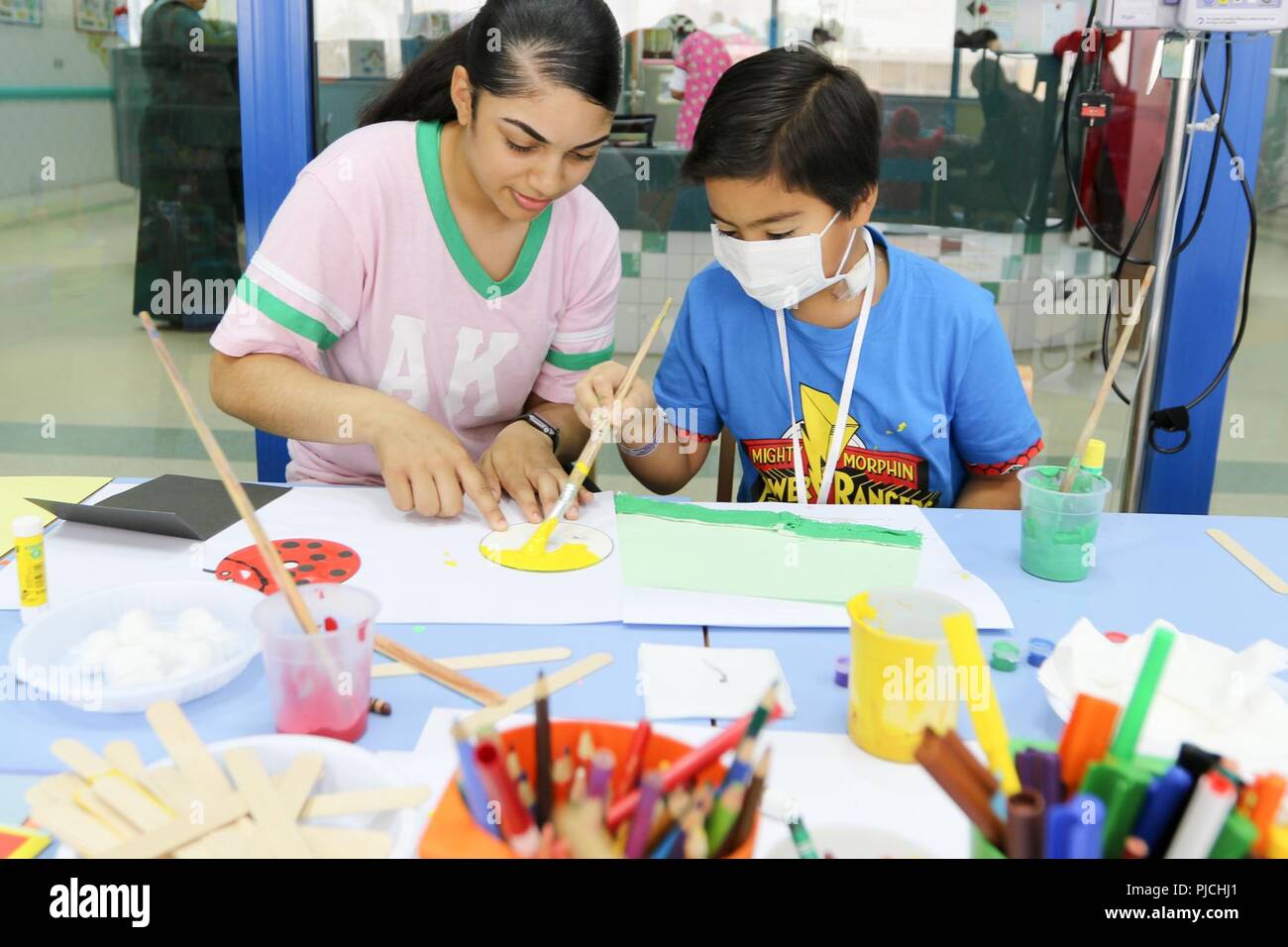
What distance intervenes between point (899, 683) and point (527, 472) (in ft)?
2.39

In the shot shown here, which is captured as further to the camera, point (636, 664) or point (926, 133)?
point (926, 133)

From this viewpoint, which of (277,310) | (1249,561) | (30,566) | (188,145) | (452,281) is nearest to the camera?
(30,566)

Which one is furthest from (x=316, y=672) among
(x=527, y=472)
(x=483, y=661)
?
(x=527, y=472)

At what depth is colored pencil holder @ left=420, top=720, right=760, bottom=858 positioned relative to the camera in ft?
2.02

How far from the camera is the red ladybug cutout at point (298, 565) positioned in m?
1.18

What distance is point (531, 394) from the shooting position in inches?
73.5

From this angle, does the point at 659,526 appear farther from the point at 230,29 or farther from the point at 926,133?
Result: the point at 926,133

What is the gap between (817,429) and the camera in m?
1.70

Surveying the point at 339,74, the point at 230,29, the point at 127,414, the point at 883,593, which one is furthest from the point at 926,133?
the point at 127,414

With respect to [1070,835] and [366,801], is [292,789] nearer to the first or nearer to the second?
[366,801]

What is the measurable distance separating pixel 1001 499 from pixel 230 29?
1.96 metres

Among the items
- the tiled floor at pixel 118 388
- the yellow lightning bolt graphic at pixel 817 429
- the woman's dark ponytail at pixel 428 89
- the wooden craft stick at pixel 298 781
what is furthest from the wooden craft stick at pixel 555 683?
the tiled floor at pixel 118 388

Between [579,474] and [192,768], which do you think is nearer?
[192,768]

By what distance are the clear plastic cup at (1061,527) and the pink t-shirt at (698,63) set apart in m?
1.83
